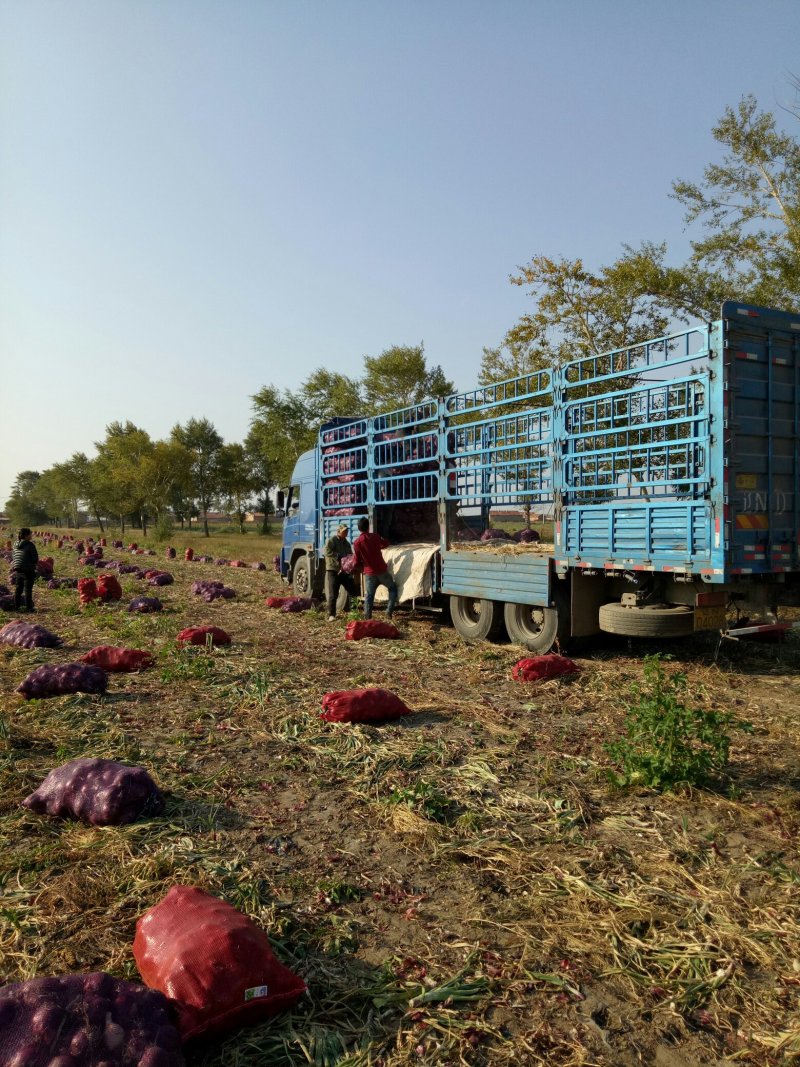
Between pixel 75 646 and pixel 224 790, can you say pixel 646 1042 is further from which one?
pixel 75 646

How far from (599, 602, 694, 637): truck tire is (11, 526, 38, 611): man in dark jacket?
11.2 metres

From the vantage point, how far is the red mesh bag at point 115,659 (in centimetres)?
879

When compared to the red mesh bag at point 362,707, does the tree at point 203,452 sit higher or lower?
higher

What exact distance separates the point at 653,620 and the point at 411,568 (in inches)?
198

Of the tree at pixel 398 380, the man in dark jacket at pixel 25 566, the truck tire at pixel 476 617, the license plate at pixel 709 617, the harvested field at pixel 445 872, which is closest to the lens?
the harvested field at pixel 445 872

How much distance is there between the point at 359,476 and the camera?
14359 millimetres

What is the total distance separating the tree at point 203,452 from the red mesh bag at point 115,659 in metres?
52.0

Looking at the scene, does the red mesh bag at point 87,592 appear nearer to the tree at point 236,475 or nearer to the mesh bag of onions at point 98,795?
the mesh bag of onions at point 98,795

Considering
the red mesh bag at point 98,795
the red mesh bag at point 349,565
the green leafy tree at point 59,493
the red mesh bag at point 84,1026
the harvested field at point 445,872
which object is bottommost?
the harvested field at point 445,872

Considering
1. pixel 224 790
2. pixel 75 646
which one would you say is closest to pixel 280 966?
pixel 224 790

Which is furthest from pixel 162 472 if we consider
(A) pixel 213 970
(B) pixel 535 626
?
(A) pixel 213 970

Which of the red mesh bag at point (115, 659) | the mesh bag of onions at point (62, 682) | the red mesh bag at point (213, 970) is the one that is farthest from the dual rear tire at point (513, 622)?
the red mesh bag at point (213, 970)

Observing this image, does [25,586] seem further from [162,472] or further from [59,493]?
[59,493]

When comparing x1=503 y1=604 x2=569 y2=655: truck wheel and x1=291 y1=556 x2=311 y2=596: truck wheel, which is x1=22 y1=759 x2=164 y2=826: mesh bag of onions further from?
x1=291 y1=556 x2=311 y2=596: truck wheel
